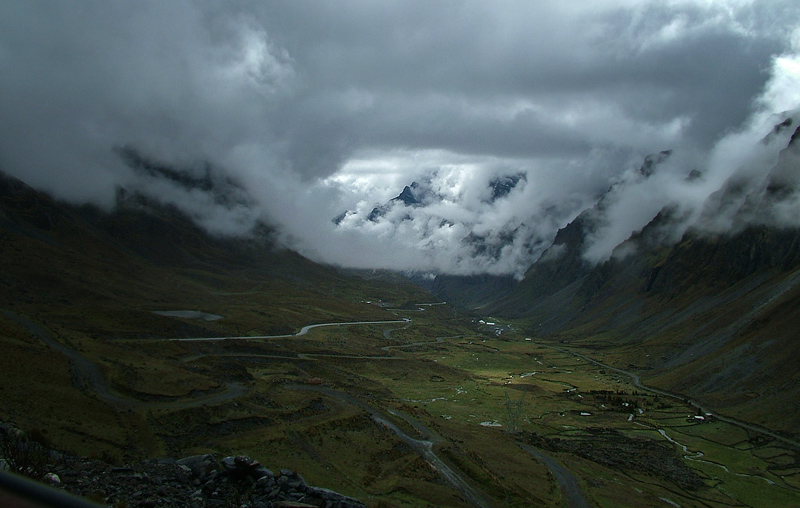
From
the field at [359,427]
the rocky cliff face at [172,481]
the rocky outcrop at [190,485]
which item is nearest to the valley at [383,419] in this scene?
the field at [359,427]

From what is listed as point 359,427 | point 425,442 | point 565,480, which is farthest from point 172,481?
point 565,480

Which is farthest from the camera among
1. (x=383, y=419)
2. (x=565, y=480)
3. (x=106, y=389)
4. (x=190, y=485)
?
(x=383, y=419)

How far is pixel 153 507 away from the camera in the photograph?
1038 inches

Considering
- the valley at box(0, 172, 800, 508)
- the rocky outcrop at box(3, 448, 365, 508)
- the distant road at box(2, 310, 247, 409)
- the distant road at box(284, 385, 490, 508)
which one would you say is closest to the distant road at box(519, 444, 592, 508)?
the valley at box(0, 172, 800, 508)

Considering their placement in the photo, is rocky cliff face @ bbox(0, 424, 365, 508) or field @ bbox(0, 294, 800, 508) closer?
rocky cliff face @ bbox(0, 424, 365, 508)

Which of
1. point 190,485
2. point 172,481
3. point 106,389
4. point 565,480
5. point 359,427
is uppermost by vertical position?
point 172,481

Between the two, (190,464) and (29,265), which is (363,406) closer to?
(190,464)

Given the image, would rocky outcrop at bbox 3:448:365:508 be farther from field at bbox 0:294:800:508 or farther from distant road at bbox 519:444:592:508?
distant road at bbox 519:444:592:508

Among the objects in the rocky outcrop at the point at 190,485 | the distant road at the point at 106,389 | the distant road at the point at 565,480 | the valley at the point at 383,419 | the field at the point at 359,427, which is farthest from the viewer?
the distant road at the point at 565,480

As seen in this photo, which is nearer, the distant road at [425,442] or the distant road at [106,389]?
the distant road at [425,442]

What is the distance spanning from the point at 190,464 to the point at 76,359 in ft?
163

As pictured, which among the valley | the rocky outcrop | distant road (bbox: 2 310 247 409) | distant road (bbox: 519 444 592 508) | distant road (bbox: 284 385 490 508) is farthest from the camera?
distant road (bbox: 519 444 592 508)

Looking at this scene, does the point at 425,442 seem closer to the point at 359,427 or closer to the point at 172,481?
the point at 359,427

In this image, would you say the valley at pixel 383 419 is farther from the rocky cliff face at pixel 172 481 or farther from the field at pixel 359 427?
the rocky cliff face at pixel 172 481
